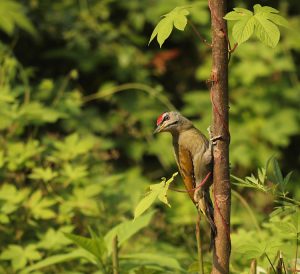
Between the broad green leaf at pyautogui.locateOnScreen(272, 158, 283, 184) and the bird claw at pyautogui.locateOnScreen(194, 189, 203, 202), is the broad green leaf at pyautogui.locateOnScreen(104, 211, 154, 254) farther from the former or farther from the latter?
the broad green leaf at pyautogui.locateOnScreen(272, 158, 283, 184)

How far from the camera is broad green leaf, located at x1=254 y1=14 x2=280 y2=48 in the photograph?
2.35 meters

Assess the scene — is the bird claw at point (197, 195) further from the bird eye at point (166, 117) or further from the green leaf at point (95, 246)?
the green leaf at point (95, 246)

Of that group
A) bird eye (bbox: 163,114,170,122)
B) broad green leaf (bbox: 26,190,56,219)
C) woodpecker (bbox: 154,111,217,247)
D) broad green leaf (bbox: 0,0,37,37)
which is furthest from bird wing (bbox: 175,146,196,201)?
broad green leaf (bbox: 0,0,37,37)

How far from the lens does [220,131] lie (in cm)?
251

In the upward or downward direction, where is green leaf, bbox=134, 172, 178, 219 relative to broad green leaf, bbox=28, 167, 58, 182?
upward

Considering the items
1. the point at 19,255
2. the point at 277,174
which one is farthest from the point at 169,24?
the point at 19,255

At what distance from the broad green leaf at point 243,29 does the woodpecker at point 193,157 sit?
517mm

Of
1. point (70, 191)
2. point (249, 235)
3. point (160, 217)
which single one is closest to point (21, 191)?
point (70, 191)

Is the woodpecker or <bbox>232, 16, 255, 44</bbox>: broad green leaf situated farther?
the woodpecker

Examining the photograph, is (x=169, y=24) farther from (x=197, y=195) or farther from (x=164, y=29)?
(x=197, y=195)

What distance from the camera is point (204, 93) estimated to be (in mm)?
7047

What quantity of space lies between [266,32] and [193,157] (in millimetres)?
764

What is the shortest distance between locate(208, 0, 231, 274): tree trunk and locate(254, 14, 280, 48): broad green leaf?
138 millimetres

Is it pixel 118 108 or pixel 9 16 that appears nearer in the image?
pixel 9 16
